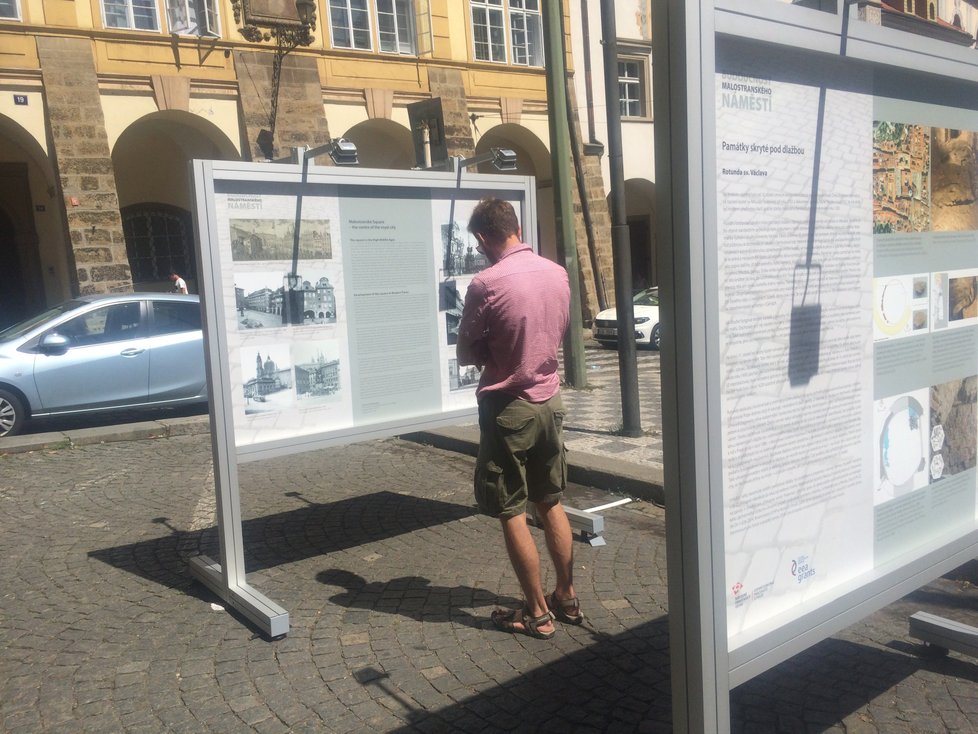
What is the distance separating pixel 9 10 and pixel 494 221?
15.1m

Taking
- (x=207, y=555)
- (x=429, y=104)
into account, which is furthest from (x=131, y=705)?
(x=429, y=104)

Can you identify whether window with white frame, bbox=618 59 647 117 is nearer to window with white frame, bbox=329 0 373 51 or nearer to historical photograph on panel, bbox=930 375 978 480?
window with white frame, bbox=329 0 373 51

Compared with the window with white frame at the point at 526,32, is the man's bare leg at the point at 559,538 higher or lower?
lower

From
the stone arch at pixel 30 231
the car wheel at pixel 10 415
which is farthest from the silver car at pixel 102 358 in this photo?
the stone arch at pixel 30 231

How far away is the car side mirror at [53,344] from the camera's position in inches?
390

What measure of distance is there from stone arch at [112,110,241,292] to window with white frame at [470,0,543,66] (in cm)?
700

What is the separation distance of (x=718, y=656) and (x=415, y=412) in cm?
352

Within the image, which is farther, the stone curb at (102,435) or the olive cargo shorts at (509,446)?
the stone curb at (102,435)

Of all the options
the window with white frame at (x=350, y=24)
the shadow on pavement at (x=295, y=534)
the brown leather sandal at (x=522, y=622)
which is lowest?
the shadow on pavement at (x=295, y=534)

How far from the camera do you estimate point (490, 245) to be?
3.97 meters

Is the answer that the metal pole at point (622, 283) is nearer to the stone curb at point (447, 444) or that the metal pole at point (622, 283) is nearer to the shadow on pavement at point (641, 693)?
the stone curb at point (447, 444)

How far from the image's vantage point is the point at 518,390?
3879 millimetres

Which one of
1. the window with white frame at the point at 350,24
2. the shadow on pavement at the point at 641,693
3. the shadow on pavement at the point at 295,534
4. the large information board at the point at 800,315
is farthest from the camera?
the window with white frame at the point at 350,24

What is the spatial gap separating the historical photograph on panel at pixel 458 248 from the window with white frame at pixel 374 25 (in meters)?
14.9
